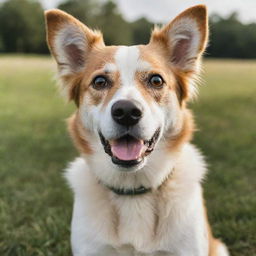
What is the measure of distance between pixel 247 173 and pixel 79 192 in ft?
10.7

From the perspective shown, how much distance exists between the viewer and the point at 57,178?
18.3 feet

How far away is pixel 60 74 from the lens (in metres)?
3.53

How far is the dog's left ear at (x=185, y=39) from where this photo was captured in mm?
3240

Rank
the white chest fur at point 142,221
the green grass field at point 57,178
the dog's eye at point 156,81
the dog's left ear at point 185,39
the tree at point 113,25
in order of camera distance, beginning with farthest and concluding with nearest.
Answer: the tree at point 113,25 < the green grass field at point 57,178 < the dog's left ear at point 185,39 < the dog's eye at point 156,81 < the white chest fur at point 142,221

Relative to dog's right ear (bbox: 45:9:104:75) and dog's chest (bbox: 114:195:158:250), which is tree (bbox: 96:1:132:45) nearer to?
dog's right ear (bbox: 45:9:104:75)

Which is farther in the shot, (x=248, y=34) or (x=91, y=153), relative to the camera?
(x=248, y=34)

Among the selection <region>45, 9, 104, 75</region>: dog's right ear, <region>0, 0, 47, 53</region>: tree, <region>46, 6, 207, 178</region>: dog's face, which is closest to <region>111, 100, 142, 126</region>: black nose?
<region>46, 6, 207, 178</region>: dog's face

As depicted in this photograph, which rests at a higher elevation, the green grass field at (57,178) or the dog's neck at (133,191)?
the dog's neck at (133,191)

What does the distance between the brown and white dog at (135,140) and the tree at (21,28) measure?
51.4m

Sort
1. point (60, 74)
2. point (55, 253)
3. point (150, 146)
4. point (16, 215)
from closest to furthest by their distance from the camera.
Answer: point (150, 146) < point (60, 74) < point (55, 253) < point (16, 215)

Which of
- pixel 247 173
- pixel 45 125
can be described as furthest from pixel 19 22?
pixel 247 173

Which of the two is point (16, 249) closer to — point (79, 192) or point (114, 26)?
point (79, 192)

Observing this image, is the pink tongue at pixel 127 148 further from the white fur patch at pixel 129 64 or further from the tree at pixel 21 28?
the tree at pixel 21 28

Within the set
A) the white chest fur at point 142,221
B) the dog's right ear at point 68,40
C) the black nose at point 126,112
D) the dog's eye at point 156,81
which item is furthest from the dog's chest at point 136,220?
the dog's right ear at point 68,40
